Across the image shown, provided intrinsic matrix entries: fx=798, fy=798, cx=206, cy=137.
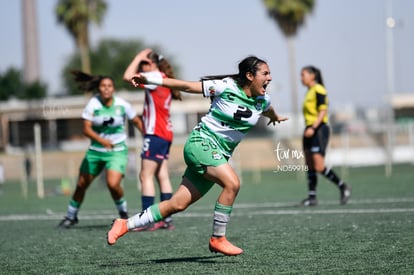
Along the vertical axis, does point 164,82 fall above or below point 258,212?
above

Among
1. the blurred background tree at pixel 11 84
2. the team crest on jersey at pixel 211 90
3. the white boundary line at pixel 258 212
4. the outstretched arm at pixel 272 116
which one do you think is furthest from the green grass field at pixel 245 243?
the blurred background tree at pixel 11 84

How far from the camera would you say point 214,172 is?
699 cm

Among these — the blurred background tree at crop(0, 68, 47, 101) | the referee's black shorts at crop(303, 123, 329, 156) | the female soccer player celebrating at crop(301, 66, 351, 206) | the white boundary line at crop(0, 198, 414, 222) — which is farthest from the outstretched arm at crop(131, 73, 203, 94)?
the blurred background tree at crop(0, 68, 47, 101)

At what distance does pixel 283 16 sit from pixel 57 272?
4568 cm

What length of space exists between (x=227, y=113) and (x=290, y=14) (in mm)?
44951

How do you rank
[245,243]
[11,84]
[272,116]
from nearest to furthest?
[272,116] → [245,243] → [11,84]

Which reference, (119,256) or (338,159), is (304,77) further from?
(338,159)

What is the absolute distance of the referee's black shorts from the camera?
13148 millimetres

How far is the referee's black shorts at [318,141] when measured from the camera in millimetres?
Answer: 13148

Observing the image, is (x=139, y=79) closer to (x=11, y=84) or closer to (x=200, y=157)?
(x=200, y=157)

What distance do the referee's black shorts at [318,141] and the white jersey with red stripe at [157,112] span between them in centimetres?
360

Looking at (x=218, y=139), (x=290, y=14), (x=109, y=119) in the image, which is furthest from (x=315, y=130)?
(x=290, y=14)

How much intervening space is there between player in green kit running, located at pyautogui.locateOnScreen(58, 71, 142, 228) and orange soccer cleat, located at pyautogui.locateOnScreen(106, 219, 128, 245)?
11.0 feet

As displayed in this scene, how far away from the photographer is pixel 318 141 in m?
13.2
